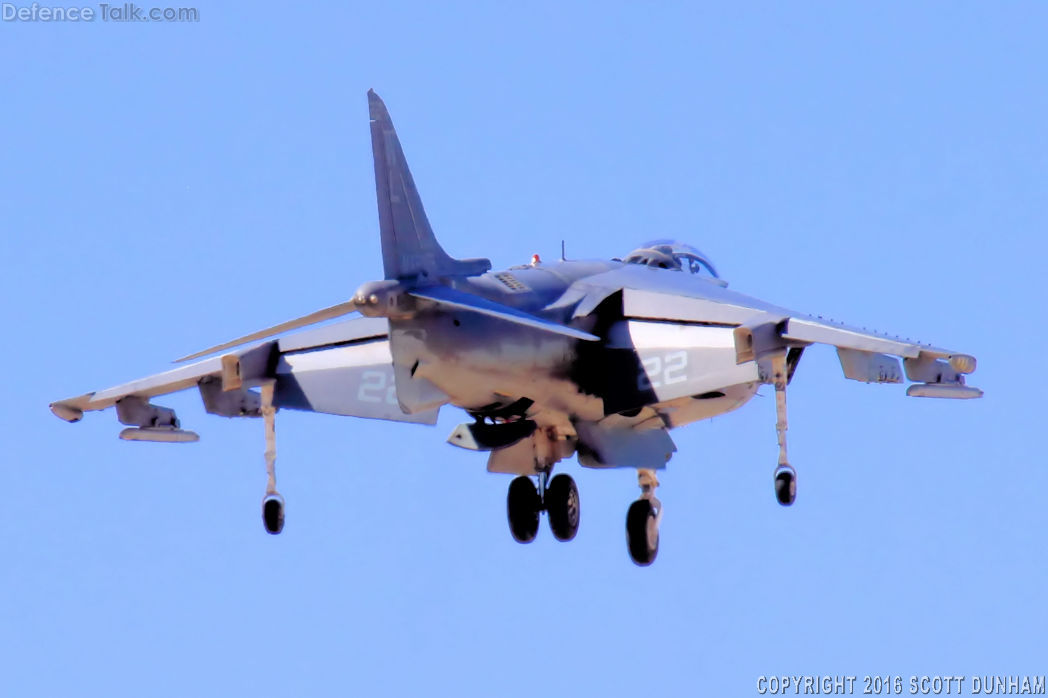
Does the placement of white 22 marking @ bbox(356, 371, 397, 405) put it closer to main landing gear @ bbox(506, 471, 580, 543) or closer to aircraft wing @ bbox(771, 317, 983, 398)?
main landing gear @ bbox(506, 471, 580, 543)

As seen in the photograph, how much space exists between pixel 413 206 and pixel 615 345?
4935mm

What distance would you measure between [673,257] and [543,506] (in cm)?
529

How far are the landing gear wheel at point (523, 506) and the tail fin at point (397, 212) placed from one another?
718cm

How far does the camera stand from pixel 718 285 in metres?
39.0

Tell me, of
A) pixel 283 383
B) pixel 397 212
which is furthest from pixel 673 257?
pixel 397 212

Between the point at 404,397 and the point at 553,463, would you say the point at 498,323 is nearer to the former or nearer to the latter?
the point at 404,397

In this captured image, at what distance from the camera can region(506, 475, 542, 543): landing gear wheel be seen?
3769 cm

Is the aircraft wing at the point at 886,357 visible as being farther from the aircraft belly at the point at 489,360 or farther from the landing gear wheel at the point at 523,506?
the landing gear wheel at the point at 523,506

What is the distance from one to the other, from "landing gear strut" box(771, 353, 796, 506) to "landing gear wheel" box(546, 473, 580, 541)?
606 centimetres

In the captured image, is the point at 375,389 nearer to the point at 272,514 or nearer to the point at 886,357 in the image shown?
the point at 272,514

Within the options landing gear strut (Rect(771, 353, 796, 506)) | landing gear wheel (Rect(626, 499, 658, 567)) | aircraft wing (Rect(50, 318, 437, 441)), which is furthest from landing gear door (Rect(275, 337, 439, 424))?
landing gear strut (Rect(771, 353, 796, 506))

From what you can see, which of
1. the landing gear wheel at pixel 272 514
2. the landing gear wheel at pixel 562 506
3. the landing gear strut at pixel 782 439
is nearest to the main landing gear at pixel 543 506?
the landing gear wheel at pixel 562 506

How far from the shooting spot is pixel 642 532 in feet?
123

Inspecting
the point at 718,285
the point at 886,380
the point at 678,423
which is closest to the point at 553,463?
the point at 678,423
